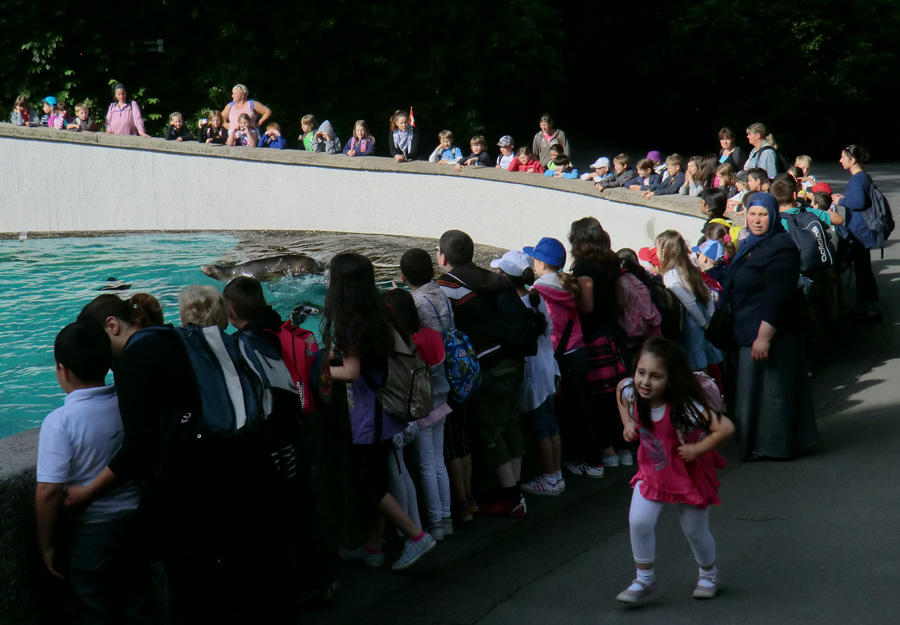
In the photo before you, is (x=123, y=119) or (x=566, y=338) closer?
(x=566, y=338)

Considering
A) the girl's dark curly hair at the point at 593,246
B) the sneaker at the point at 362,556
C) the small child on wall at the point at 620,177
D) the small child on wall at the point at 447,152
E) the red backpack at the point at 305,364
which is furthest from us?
the small child on wall at the point at 447,152

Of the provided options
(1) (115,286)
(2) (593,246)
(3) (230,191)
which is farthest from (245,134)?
(2) (593,246)

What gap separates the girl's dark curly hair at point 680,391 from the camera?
192 inches

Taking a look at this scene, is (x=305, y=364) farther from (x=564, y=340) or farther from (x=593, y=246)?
(x=593, y=246)

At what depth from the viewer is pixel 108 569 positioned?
4.15 meters

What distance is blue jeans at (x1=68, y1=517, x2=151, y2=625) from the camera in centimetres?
413

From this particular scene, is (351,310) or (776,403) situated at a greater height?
(351,310)

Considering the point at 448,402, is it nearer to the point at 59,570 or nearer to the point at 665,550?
the point at 665,550

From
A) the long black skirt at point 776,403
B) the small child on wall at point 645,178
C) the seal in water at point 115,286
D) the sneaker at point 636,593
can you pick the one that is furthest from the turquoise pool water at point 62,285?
the sneaker at point 636,593

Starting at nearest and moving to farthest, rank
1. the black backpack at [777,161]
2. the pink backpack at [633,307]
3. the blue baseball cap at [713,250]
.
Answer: the pink backpack at [633,307] < the blue baseball cap at [713,250] < the black backpack at [777,161]

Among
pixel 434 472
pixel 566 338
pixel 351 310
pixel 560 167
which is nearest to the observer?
pixel 351 310

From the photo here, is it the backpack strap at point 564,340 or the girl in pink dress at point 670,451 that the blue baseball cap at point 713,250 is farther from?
the girl in pink dress at point 670,451

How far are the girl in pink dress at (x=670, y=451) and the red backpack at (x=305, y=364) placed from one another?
1390 millimetres

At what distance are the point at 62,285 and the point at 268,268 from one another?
10.0 ft
